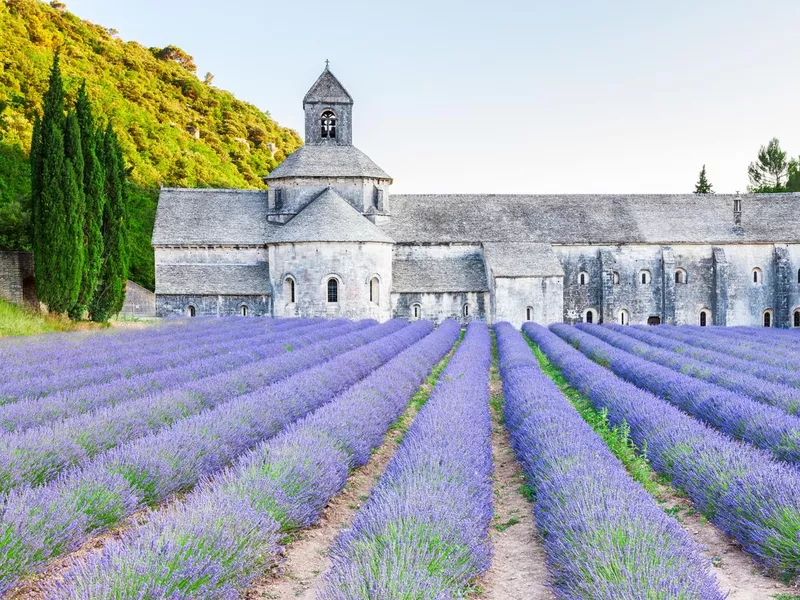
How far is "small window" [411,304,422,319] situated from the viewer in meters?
35.2

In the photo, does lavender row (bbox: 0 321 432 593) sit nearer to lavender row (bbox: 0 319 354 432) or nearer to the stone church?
lavender row (bbox: 0 319 354 432)

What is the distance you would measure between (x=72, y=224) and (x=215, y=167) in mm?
48297

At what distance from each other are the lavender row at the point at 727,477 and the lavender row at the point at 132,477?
4517mm

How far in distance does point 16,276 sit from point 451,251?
20980mm

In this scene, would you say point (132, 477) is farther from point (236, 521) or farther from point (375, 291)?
point (375, 291)

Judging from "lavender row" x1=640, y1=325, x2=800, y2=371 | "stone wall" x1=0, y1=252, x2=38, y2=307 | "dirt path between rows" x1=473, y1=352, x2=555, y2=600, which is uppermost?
"stone wall" x1=0, y1=252, x2=38, y2=307

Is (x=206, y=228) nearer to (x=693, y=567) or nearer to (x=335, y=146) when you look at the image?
(x=335, y=146)

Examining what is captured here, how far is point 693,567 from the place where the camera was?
4254 mm

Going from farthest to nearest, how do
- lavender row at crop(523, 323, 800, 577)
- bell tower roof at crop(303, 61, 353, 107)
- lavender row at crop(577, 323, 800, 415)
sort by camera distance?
bell tower roof at crop(303, 61, 353, 107), lavender row at crop(577, 323, 800, 415), lavender row at crop(523, 323, 800, 577)

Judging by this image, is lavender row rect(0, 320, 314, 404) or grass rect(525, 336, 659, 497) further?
lavender row rect(0, 320, 314, 404)

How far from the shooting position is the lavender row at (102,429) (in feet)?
20.3

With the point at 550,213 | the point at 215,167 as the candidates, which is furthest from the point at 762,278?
the point at 215,167

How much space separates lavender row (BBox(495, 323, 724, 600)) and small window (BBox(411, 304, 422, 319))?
88.5 feet

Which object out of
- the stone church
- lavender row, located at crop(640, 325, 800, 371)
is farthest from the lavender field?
the stone church
